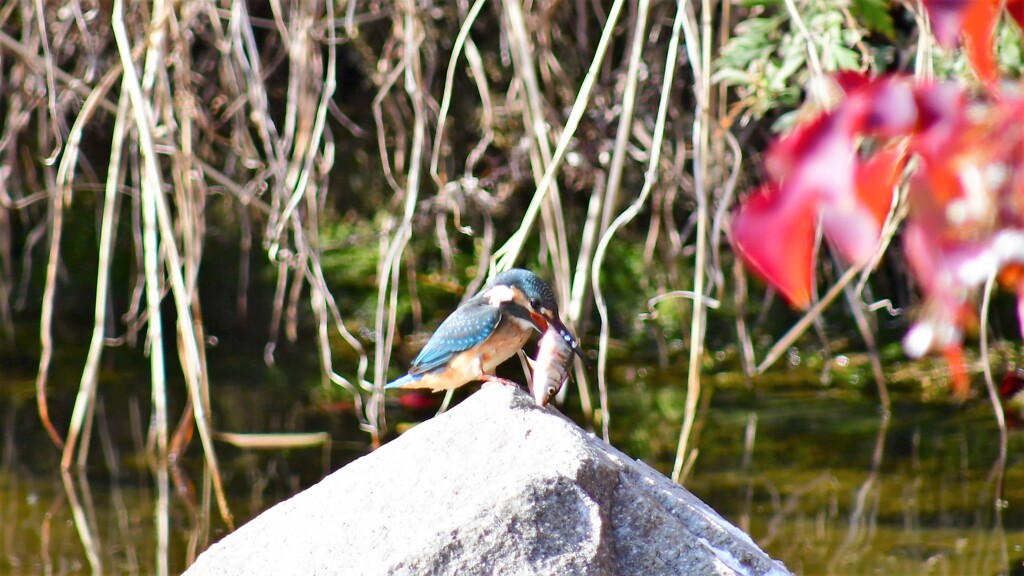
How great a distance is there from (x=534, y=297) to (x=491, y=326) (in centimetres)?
17

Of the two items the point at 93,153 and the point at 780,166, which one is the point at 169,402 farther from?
the point at 780,166

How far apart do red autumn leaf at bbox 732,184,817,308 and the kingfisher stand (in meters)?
1.84

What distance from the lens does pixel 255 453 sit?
4.88 meters

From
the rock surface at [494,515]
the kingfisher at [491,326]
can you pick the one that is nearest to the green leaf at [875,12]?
the kingfisher at [491,326]

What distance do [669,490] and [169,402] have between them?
3819 millimetres

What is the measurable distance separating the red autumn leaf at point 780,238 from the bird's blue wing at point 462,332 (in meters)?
2.00

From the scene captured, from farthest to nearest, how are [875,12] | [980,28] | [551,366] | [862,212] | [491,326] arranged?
1. [875,12]
2. [491,326]
3. [551,366]
4. [980,28]
5. [862,212]

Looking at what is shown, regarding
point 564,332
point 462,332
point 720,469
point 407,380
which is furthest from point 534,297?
point 720,469

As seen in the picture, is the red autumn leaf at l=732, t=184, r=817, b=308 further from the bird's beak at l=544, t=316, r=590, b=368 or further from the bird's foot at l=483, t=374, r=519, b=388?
the bird's beak at l=544, t=316, r=590, b=368

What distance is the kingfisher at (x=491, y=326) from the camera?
8.76ft

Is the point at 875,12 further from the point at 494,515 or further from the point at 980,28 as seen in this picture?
the point at 980,28

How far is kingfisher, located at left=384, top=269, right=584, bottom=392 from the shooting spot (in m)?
2.67

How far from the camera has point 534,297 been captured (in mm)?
2656

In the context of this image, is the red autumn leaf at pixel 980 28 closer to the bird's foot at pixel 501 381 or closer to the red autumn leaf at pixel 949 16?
the red autumn leaf at pixel 949 16
